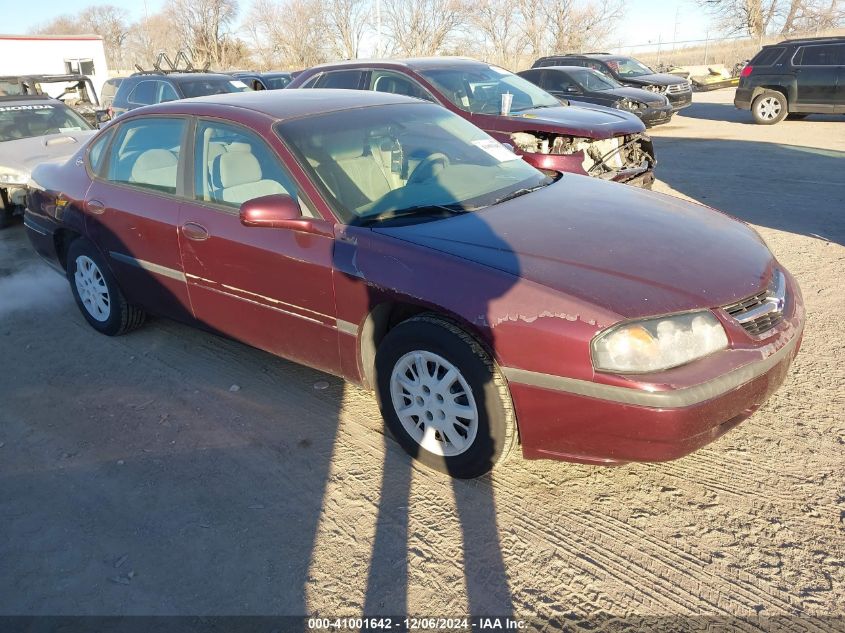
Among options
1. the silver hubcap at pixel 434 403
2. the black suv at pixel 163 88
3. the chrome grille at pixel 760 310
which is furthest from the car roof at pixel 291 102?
the black suv at pixel 163 88

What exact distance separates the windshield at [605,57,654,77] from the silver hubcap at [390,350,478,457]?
51.5 feet

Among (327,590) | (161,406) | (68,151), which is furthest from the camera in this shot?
(68,151)

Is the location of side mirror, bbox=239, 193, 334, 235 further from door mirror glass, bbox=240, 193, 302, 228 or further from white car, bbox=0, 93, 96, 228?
white car, bbox=0, 93, 96, 228

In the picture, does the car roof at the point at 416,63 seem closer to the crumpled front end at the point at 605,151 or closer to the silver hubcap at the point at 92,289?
the crumpled front end at the point at 605,151

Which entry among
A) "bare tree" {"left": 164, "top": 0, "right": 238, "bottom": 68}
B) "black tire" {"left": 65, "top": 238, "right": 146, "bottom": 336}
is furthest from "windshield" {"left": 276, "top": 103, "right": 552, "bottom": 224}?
"bare tree" {"left": 164, "top": 0, "right": 238, "bottom": 68}

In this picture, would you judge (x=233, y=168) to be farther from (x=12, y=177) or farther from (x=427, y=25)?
(x=427, y=25)

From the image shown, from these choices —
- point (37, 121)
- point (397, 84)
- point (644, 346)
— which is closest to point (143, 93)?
point (37, 121)

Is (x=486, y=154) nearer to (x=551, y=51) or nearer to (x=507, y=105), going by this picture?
(x=507, y=105)

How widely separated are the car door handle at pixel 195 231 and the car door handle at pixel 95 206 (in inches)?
37.6

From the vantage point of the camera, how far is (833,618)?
7.36 ft

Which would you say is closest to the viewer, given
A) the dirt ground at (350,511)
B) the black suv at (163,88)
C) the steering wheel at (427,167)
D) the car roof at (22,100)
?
the dirt ground at (350,511)

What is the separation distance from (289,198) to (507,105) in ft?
14.7

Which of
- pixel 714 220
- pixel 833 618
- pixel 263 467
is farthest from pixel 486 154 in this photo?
pixel 833 618

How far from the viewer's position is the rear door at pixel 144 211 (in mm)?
3951
